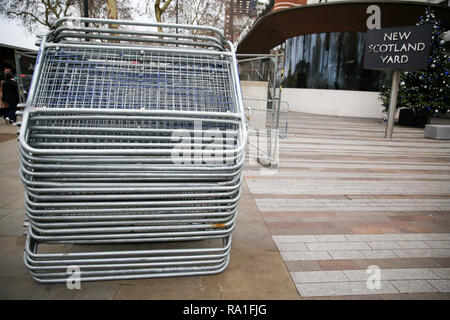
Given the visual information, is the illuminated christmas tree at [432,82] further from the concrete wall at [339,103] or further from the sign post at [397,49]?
the concrete wall at [339,103]

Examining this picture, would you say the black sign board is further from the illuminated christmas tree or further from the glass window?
the glass window

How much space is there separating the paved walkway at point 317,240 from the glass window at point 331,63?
14.5 meters

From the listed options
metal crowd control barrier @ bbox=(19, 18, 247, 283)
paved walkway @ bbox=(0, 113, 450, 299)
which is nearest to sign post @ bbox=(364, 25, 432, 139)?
paved walkway @ bbox=(0, 113, 450, 299)

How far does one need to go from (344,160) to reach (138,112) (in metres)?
5.81

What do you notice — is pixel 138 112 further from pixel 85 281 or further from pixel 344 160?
pixel 344 160

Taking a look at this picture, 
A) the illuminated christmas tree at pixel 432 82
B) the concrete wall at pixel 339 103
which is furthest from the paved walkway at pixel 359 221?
the concrete wall at pixel 339 103

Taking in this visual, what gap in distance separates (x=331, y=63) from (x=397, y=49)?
11322 millimetres

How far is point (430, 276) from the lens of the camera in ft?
8.71

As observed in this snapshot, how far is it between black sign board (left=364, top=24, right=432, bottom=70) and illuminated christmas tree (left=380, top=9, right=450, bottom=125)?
310 centimetres

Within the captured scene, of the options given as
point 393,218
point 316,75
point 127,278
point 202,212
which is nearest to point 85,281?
point 127,278

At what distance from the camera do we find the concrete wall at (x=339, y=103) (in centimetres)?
1902

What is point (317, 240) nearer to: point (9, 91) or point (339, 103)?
point (9, 91)

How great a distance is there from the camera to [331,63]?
20406 millimetres
